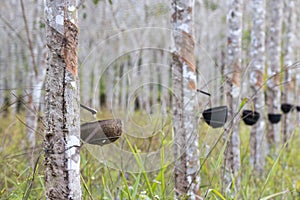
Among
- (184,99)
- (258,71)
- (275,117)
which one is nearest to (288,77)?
(275,117)

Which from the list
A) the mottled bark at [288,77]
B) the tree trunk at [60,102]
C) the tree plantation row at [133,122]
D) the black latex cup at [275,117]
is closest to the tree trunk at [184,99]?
the tree plantation row at [133,122]

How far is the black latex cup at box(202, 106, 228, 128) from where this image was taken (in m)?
2.65

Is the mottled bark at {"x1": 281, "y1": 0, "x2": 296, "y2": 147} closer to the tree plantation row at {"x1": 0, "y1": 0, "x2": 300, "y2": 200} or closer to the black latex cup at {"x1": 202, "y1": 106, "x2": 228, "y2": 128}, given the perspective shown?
the tree plantation row at {"x1": 0, "y1": 0, "x2": 300, "y2": 200}

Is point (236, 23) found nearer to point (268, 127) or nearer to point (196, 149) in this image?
point (196, 149)

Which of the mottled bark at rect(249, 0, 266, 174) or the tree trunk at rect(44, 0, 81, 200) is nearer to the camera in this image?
the tree trunk at rect(44, 0, 81, 200)

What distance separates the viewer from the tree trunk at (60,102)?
70.1 inches

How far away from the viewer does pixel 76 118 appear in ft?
5.93

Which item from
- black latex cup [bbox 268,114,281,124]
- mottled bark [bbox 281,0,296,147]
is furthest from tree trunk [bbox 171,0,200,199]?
mottled bark [bbox 281,0,296,147]

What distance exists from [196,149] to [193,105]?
270 mm

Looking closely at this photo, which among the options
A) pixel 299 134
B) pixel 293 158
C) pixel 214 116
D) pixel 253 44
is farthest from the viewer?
pixel 299 134

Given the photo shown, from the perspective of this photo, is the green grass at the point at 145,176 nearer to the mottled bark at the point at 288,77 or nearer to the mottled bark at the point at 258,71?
the mottled bark at the point at 258,71

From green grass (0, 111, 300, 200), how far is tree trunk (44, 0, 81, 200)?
9cm

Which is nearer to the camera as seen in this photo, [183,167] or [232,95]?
[183,167]

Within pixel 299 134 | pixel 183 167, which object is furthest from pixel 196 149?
pixel 299 134
